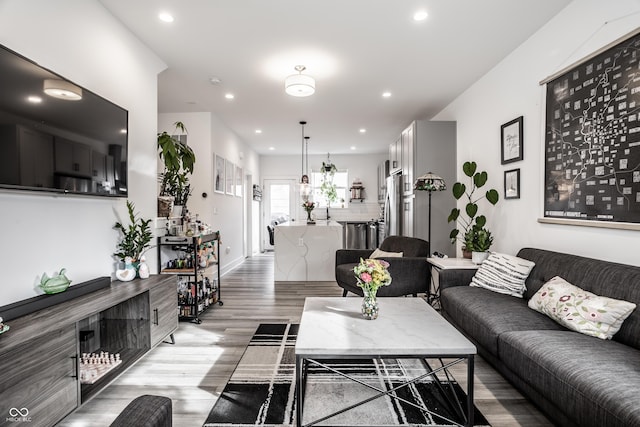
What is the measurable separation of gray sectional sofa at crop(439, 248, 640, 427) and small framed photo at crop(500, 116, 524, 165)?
102 centimetres

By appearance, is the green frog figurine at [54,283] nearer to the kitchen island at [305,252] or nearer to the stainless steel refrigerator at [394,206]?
the kitchen island at [305,252]

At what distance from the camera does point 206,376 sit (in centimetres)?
228

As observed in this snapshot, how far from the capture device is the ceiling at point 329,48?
252 centimetres

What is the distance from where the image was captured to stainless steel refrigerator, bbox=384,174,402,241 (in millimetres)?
5387

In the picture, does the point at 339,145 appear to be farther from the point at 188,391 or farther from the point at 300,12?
the point at 188,391

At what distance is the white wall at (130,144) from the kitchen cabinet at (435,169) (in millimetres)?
3278

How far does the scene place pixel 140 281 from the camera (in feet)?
8.43

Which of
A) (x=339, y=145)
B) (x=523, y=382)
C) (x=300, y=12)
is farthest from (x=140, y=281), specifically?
(x=339, y=145)

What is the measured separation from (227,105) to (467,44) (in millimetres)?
3187

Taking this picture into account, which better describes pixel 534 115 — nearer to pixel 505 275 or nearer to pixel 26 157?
pixel 505 275

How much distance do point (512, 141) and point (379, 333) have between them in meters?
2.49

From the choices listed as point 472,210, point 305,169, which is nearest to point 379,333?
point 472,210

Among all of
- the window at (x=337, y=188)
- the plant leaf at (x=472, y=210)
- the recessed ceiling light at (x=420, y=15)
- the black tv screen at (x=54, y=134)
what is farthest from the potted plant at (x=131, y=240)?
the window at (x=337, y=188)

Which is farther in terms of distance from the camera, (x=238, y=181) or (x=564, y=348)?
(x=238, y=181)
